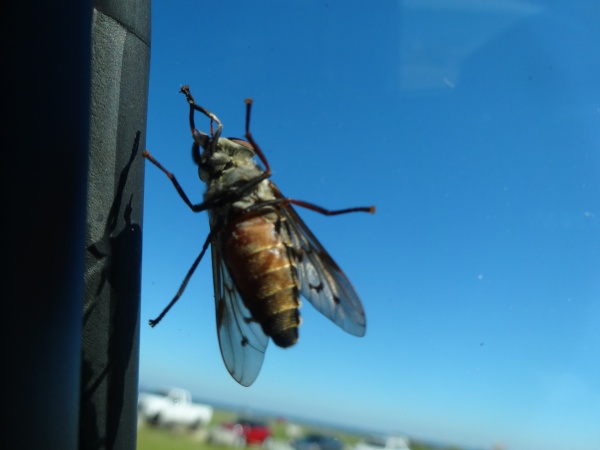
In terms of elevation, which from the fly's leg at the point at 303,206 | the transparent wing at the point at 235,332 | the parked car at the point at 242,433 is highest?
the fly's leg at the point at 303,206

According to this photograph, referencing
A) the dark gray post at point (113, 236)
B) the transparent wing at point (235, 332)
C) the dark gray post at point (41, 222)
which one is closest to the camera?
the dark gray post at point (41, 222)

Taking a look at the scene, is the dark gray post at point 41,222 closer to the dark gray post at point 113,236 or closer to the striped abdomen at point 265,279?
the dark gray post at point 113,236

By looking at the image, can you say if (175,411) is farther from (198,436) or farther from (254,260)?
(254,260)

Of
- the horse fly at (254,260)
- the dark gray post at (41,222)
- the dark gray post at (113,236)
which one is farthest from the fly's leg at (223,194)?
the dark gray post at (41,222)

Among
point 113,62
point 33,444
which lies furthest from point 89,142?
point 33,444

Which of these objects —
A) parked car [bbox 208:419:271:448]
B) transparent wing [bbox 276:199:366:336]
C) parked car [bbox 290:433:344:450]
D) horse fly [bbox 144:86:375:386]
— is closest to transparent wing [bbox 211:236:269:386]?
horse fly [bbox 144:86:375:386]

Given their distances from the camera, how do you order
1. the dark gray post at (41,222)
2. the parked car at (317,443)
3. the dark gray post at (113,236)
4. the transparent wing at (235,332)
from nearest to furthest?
the dark gray post at (41,222) < the dark gray post at (113,236) < the transparent wing at (235,332) < the parked car at (317,443)
